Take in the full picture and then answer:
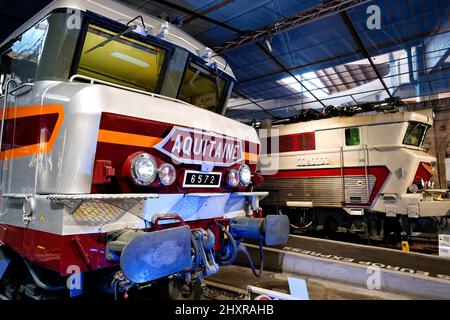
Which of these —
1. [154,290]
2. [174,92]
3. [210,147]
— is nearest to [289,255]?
[154,290]

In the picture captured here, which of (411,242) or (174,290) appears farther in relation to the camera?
(411,242)

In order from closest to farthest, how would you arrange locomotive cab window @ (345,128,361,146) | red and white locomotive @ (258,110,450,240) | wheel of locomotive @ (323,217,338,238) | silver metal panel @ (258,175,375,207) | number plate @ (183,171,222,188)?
1. number plate @ (183,171,222,188)
2. red and white locomotive @ (258,110,450,240)
3. silver metal panel @ (258,175,375,207)
4. locomotive cab window @ (345,128,361,146)
5. wheel of locomotive @ (323,217,338,238)

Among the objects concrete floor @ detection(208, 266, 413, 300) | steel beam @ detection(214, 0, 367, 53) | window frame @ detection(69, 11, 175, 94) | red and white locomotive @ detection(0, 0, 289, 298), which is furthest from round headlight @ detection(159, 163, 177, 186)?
steel beam @ detection(214, 0, 367, 53)

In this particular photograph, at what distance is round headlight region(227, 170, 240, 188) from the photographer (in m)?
3.13

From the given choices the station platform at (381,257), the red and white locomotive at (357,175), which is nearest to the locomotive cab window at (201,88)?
the station platform at (381,257)

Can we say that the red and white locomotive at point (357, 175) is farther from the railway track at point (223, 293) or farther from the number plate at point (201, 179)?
the number plate at point (201, 179)

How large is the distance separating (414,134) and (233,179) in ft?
20.0

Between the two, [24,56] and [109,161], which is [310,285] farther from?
[24,56]

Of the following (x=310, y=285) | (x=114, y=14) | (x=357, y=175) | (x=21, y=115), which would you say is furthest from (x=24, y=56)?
(x=357, y=175)

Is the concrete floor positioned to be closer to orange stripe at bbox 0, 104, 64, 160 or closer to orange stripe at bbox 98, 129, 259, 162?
orange stripe at bbox 98, 129, 259, 162

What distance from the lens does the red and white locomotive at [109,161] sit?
2.09 metres

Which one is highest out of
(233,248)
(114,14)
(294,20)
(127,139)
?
(294,20)

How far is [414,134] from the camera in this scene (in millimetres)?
7273
